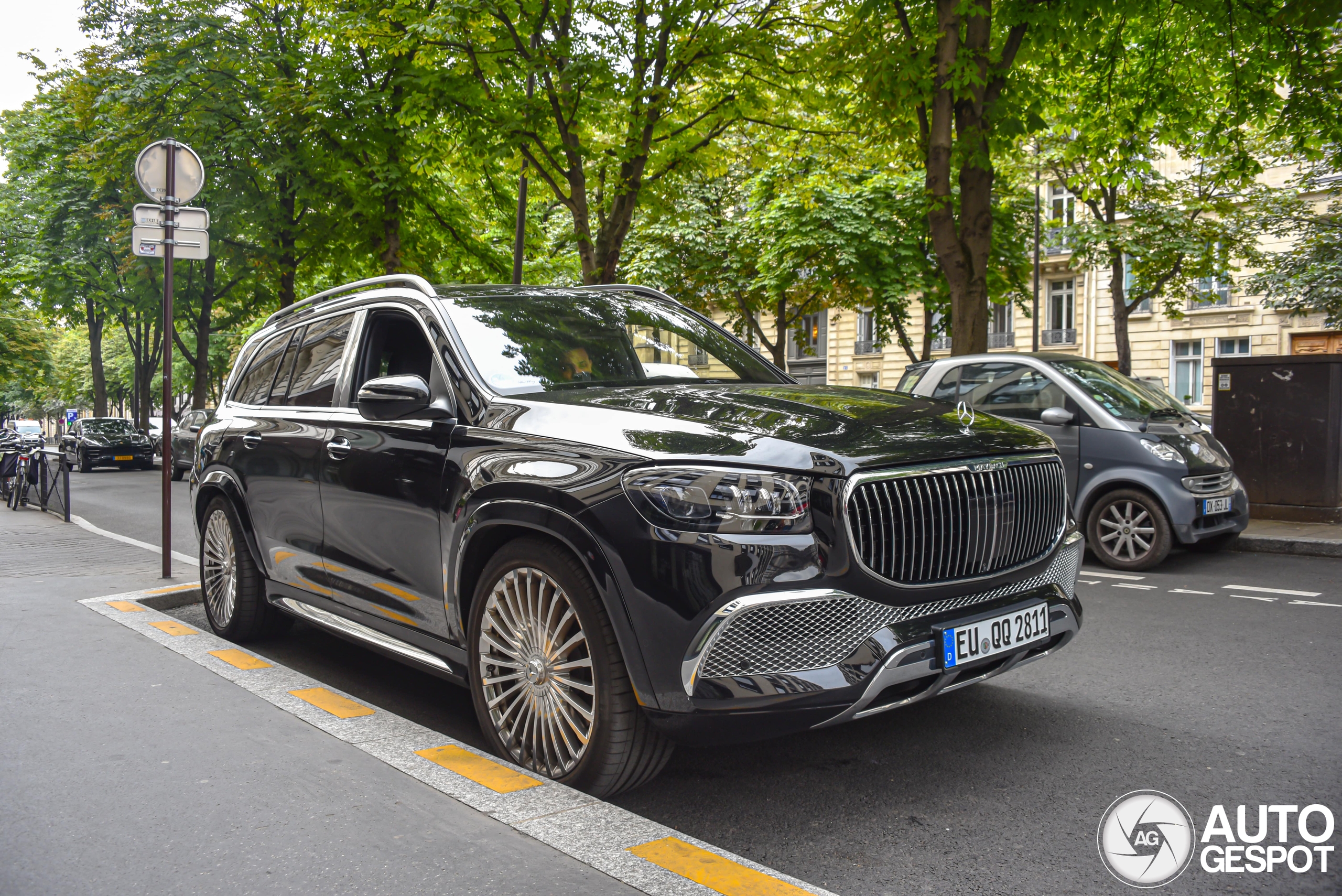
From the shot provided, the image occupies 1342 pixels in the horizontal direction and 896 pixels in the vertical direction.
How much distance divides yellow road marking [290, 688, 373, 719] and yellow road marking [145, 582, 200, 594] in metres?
3.06

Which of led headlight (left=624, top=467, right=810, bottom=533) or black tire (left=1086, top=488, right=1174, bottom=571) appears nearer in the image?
led headlight (left=624, top=467, right=810, bottom=533)

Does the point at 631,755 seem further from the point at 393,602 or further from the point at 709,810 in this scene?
the point at 393,602

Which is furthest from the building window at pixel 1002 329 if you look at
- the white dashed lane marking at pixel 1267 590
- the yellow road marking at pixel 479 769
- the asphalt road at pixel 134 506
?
the yellow road marking at pixel 479 769

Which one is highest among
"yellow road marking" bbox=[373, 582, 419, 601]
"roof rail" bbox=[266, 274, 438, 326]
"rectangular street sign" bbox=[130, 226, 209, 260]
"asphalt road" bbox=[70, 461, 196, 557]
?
"rectangular street sign" bbox=[130, 226, 209, 260]

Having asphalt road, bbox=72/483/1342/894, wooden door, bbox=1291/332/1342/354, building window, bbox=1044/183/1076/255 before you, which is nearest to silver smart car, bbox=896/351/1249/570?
asphalt road, bbox=72/483/1342/894

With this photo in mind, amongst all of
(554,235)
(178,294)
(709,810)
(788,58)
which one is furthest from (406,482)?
(554,235)

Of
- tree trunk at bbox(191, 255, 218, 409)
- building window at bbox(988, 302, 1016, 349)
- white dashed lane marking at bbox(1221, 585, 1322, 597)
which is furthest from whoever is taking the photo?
building window at bbox(988, 302, 1016, 349)

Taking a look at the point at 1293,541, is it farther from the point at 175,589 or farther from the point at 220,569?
the point at 175,589

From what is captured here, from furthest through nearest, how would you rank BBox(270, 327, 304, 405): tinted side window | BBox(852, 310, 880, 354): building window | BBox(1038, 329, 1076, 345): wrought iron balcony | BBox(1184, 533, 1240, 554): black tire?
1. BBox(852, 310, 880, 354): building window
2. BBox(1038, 329, 1076, 345): wrought iron balcony
3. BBox(1184, 533, 1240, 554): black tire
4. BBox(270, 327, 304, 405): tinted side window

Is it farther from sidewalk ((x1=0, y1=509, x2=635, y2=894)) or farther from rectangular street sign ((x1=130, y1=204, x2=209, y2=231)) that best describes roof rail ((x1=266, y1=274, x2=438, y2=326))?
rectangular street sign ((x1=130, y1=204, x2=209, y2=231))

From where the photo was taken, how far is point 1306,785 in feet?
11.9

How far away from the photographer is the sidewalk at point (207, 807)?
2.85 m

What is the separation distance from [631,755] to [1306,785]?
2.30 metres

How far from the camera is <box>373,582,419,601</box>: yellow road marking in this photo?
4254mm
